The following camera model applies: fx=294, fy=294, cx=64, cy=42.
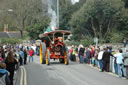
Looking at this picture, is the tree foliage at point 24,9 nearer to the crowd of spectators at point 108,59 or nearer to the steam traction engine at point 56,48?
the crowd of spectators at point 108,59

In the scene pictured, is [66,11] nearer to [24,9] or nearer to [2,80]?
[24,9]

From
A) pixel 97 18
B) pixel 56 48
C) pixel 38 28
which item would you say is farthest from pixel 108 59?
pixel 38 28

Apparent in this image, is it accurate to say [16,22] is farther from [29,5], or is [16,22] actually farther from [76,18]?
[76,18]

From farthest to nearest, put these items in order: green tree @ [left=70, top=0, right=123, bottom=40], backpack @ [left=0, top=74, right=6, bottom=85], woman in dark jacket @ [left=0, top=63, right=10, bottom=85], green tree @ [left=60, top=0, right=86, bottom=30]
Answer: green tree @ [left=60, top=0, right=86, bottom=30] → green tree @ [left=70, top=0, right=123, bottom=40] → woman in dark jacket @ [left=0, top=63, right=10, bottom=85] → backpack @ [left=0, top=74, right=6, bottom=85]

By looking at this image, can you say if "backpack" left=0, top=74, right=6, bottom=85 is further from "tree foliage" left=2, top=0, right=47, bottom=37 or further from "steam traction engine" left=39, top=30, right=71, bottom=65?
"tree foliage" left=2, top=0, right=47, bottom=37

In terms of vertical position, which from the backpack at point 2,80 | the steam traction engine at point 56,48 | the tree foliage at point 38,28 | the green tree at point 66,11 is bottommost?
the backpack at point 2,80

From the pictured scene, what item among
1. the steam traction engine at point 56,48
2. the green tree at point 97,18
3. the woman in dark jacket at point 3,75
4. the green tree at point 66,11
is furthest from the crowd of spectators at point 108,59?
the green tree at point 66,11

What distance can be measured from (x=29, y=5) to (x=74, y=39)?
65.9 ft

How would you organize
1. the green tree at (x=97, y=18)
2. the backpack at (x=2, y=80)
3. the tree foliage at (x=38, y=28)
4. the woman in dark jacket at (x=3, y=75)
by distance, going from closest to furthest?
the backpack at (x=2, y=80), the woman in dark jacket at (x=3, y=75), the green tree at (x=97, y=18), the tree foliage at (x=38, y=28)

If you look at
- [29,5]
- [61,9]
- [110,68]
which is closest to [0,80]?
[110,68]

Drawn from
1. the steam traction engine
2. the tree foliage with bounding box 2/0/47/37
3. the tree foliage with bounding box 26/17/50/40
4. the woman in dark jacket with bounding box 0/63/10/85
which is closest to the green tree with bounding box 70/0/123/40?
the tree foliage with bounding box 26/17/50/40

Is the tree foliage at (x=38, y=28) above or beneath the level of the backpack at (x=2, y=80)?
above

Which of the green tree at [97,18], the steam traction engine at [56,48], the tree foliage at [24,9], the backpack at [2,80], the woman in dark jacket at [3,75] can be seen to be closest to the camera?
the backpack at [2,80]

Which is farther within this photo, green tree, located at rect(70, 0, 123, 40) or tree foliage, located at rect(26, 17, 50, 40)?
tree foliage, located at rect(26, 17, 50, 40)
